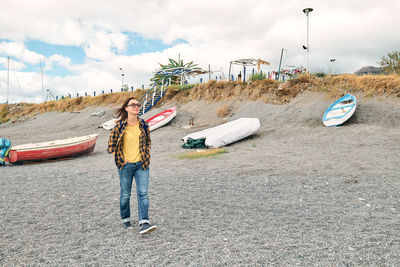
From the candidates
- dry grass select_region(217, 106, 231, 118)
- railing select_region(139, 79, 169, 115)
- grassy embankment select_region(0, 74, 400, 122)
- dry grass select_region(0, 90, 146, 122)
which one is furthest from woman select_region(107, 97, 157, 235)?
dry grass select_region(0, 90, 146, 122)

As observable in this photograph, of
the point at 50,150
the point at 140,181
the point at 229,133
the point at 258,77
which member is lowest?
the point at 50,150

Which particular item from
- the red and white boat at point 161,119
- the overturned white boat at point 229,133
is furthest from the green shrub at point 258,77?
the overturned white boat at point 229,133

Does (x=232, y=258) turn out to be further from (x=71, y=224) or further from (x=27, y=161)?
(x=27, y=161)

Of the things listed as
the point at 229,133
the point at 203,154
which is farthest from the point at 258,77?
the point at 203,154

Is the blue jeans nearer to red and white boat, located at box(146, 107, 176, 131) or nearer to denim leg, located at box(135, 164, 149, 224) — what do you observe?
denim leg, located at box(135, 164, 149, 224)

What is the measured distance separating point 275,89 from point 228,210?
15539mm

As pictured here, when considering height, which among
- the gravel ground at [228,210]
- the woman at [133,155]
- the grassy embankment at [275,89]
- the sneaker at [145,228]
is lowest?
the gravel ground at [228,210]

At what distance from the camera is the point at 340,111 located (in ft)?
44.6

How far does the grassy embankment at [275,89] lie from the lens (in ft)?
48.7

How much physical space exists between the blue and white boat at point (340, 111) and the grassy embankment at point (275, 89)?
5.01 ft

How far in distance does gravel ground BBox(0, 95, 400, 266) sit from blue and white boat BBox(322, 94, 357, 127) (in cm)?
236

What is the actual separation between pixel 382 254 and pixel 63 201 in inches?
208

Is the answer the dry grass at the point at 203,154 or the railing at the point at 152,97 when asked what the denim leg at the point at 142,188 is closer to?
the dry grass at the point at 203,154

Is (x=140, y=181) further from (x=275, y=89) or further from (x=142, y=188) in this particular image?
(x=275, y=89)
